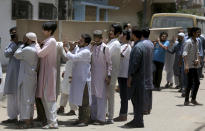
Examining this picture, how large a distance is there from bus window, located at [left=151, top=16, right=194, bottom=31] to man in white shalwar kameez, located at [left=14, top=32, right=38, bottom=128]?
15485 millimetres

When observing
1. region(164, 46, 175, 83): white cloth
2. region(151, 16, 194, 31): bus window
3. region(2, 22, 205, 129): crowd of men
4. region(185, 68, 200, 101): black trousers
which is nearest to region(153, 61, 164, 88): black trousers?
A: region(164, 46, 175, 83): white cloth

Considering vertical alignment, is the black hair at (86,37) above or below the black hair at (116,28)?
below

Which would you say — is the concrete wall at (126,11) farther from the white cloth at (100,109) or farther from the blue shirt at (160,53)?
the white cloth at (100,109)

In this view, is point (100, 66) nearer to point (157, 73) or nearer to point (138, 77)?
point (138, 77)

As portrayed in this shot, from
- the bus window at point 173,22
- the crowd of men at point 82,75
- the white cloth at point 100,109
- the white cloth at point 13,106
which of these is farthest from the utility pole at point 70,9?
the white cloth at point 13,106

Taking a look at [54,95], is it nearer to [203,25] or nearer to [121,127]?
[121,127]

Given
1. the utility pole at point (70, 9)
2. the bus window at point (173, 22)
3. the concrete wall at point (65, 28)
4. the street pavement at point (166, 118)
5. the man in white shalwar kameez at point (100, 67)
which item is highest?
the utility pole at point (70, 9)

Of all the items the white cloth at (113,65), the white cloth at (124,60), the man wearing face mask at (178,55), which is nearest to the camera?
the white cloth at (113,65)

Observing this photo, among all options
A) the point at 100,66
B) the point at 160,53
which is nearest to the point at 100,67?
the point at 100,66

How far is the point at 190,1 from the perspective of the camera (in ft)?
117

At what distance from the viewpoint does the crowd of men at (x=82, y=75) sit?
8328mm

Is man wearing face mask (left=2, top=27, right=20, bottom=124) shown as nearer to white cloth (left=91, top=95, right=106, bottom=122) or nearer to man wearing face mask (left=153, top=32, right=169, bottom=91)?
white cloth (left=91, top=95, right=106, bottom=122)

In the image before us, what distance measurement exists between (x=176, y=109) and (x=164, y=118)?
4.31 feet

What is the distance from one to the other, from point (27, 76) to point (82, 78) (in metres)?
0.97
